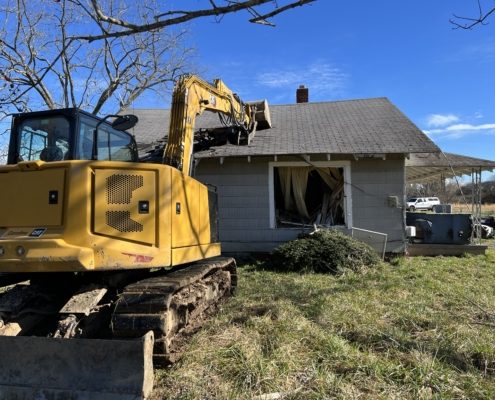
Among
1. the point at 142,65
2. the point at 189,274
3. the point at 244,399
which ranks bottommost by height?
the point at 244,399

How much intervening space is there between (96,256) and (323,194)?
10169 mm

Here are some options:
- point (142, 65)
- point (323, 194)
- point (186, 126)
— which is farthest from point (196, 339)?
point (142, 65)

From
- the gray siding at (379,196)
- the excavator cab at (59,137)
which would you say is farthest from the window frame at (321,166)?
the excavator cab at (59,137)

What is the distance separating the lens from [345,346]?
507 centimetres

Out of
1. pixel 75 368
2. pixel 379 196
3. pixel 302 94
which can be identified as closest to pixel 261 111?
pixel 379 196

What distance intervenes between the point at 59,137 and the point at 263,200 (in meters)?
7.70

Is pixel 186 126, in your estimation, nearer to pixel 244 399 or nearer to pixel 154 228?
pixel 154 228

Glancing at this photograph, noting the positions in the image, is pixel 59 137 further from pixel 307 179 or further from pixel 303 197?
pixel 307 179

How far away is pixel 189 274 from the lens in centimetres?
582

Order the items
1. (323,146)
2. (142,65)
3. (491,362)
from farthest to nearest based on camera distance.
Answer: (142,65) < (323,146) < (491,362)

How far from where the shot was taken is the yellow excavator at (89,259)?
4.04 metres

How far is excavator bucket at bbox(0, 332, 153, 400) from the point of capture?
396cm

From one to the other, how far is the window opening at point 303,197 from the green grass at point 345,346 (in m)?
4.89

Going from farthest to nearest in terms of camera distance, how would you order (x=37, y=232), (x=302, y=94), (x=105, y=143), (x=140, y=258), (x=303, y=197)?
(x=302, y=94) < (x=303, y=197) < (x=105, y=143) < (x=140, y=258) < (x=37, y=232)
